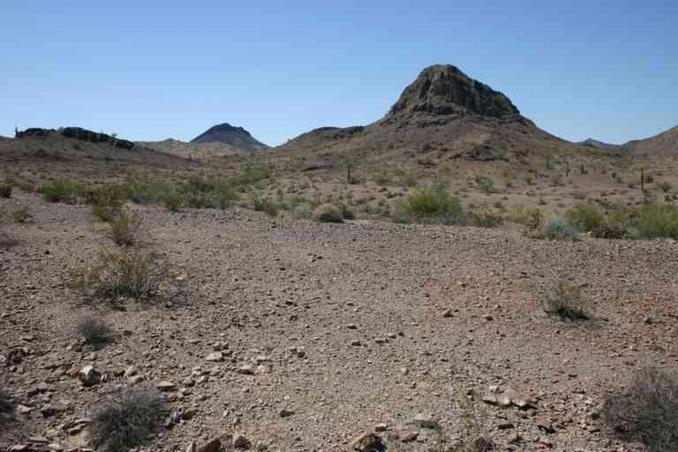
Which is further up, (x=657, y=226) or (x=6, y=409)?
(x=657, y=226)

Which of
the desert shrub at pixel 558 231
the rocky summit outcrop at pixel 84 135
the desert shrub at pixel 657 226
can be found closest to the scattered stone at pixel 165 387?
the desert shrub at pixel 558 231

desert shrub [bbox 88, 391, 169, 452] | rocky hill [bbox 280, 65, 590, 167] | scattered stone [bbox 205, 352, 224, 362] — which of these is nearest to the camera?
desert shrub [bbox 88, 391, 169, 452]

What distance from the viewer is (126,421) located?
→ 15.8 feet

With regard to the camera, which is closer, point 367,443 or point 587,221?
point 367,443

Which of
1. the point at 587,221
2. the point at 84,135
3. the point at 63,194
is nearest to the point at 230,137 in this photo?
the point at 84,135

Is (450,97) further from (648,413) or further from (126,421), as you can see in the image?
(126,421)

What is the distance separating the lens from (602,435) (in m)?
4.87

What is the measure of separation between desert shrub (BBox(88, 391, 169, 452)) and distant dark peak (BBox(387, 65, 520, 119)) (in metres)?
66.4

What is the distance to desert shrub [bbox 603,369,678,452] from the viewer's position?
4.62 meters

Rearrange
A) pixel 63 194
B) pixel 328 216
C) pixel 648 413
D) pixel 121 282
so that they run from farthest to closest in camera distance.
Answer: pixel 63 194 → pixel 328 216 → pixel 121 282 → pixel 648 413

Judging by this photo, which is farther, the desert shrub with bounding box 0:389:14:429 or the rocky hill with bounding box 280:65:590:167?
the rocky hill with bounding box 280:65:590:167

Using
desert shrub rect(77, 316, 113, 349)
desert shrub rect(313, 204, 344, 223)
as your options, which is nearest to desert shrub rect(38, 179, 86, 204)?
desert shrub rect(313, 204, 344, 223)

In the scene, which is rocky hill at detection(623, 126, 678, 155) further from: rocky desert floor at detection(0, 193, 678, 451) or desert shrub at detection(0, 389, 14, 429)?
desert shrub at detection(0, 389, 14, 429)

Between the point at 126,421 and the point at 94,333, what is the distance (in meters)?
1.91
